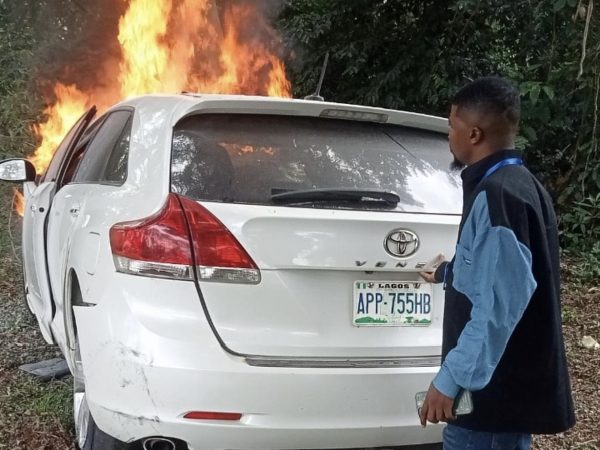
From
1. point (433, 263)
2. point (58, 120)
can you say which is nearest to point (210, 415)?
point (433, 263)

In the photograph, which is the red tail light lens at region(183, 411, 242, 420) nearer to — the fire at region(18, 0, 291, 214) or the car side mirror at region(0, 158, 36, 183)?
the car side mirror at region(0, 158, 36, 183)

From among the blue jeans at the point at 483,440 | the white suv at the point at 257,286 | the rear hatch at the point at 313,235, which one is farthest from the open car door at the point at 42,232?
the blue jeans at the point at 483,440

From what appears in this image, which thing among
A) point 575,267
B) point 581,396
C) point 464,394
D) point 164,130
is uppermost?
point 164,130

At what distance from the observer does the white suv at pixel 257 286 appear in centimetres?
242

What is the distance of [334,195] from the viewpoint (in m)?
2.68

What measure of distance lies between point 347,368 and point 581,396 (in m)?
2.68

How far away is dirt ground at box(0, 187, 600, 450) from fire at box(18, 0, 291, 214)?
4.11m

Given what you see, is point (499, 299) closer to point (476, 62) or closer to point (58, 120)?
point (476, 62)

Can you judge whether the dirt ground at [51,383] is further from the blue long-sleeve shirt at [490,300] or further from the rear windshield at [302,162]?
the blue long-sleeve shirt at [490,300]

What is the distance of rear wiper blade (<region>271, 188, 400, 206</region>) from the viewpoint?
261 centimetres

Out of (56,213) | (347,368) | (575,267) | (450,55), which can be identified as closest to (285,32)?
(450,55)

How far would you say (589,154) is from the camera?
7535 mm

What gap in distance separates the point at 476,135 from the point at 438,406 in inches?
34.3

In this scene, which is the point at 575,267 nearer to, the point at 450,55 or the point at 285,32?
the point at 450,55
